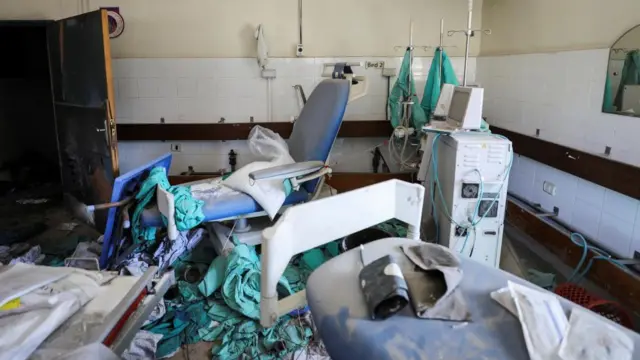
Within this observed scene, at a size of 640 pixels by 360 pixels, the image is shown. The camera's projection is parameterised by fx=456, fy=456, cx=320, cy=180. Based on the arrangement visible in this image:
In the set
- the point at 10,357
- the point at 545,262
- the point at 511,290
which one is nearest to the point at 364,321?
the point at 511,290

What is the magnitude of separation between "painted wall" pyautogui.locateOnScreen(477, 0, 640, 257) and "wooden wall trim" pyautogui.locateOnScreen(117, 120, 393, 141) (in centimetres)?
113

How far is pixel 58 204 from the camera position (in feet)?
14.8

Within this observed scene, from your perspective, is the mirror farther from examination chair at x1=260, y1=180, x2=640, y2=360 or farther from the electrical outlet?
the electrical outlet

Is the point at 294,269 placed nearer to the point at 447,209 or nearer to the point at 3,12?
the point at 447,209

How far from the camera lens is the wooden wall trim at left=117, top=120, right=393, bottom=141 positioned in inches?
165

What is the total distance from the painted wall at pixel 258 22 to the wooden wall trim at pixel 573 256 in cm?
187

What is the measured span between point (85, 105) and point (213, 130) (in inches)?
42.9

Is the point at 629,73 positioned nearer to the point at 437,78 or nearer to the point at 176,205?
the point at 437,78

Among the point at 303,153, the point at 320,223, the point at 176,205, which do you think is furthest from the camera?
the point at 303,153

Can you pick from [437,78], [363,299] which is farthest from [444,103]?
[363,299]

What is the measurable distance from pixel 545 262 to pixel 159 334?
225 centimetres

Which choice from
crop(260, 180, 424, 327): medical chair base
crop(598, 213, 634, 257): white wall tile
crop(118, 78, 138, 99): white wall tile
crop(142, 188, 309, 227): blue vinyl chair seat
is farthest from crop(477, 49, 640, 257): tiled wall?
crop(118, 78, 138, 99): white wall tile

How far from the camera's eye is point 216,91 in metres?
4.18

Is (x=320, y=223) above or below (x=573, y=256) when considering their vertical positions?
above
